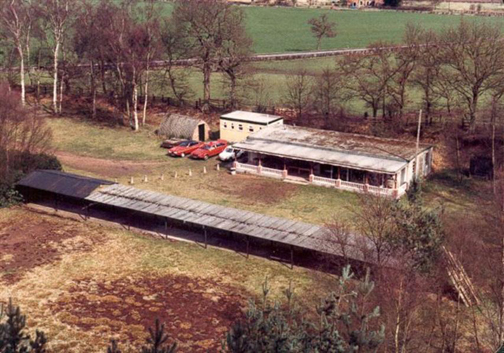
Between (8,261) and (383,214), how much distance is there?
77.9 feet

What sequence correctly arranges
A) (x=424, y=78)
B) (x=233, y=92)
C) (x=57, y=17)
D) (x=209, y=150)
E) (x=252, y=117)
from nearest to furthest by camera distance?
(x=209, y=150)
(x=424, y=78)
(x=252, y=117)
(x=57, y=17)
(x=233, y=92)

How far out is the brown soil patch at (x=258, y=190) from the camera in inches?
1922

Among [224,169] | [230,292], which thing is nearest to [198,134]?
[224,169]

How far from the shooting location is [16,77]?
274 feet

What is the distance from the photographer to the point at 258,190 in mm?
51031

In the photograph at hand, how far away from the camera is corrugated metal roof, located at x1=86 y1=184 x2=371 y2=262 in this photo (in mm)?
36250

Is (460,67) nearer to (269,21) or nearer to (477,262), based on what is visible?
(477,262)

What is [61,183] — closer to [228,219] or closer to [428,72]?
[228,219]

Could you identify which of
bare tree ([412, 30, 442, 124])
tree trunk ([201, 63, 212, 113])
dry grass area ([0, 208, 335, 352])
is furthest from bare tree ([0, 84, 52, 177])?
bare tree ([412, 30, 442, 124])

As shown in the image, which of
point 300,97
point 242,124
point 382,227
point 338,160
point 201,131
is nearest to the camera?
point 382,227

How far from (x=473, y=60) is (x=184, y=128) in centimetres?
3084

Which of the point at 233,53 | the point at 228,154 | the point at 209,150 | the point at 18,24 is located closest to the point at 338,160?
the point at 228,154

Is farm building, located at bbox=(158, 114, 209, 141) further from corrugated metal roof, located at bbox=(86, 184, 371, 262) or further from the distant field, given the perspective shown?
the distant field

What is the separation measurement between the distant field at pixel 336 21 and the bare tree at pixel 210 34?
4354 cm
